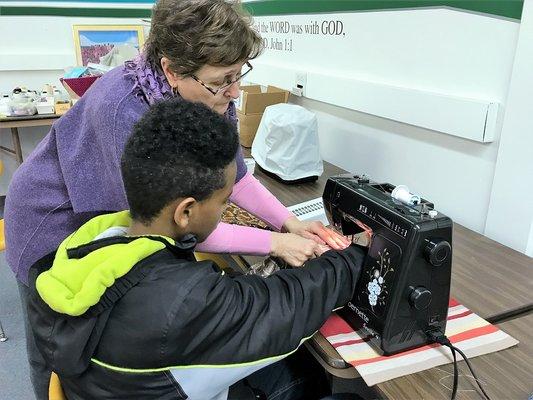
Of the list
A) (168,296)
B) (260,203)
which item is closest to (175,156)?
(168,296)

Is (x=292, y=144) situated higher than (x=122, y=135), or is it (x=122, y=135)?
(x=122, y=135)

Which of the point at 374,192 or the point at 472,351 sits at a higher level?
the point at 374,192

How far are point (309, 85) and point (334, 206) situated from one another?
4.16 ft

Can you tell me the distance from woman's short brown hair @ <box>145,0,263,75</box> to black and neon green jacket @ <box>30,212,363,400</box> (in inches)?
17.4

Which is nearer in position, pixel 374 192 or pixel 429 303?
pixel 429 303

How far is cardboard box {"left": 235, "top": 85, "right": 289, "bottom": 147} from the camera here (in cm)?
234

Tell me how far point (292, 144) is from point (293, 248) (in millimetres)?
886

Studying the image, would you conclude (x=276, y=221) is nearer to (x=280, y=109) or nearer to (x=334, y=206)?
(x=334, y=206)

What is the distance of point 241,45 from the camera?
1083mm

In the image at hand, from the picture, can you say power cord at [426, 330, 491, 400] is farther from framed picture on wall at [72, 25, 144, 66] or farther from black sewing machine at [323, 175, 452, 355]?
framed picture on wall at [72, 25, 144, 66]

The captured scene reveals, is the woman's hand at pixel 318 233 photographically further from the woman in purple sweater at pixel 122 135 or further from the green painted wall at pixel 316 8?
the green painted wall at pixel 316 8

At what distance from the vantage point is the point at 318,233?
1170 mm

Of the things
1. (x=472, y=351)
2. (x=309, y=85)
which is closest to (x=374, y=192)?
(x=472, y=351)

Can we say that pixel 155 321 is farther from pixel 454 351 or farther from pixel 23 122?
pixel 23 122
